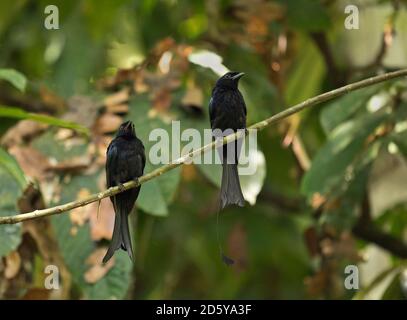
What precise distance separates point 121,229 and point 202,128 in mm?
1725

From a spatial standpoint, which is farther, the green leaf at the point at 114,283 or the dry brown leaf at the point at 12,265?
the dry brown leaf at the point at 12,265

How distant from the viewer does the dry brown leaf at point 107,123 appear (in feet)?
14.1

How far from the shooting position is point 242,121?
9.76 feet

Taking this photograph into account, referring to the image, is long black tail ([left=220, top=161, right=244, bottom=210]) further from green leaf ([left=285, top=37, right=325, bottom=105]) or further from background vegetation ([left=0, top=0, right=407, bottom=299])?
green leaf ([left=285, top=37, right=325, bottom=105])

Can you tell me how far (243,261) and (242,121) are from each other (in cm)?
298

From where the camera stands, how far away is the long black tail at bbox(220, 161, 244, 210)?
7.34ft

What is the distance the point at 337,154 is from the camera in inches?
170

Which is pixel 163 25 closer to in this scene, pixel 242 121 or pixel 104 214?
pixel 104 214

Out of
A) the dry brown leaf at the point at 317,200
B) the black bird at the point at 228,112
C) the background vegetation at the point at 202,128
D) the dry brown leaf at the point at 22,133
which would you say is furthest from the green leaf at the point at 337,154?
the dry brown leaf at the point at 22,133

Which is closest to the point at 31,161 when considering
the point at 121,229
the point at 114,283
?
the point at 114,283

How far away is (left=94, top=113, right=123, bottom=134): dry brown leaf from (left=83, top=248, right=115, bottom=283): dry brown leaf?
2.21 ft

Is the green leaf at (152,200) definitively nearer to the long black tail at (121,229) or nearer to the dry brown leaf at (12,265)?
the dry brown leaf at (12,265)

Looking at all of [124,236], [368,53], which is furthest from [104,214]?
[368,53]
